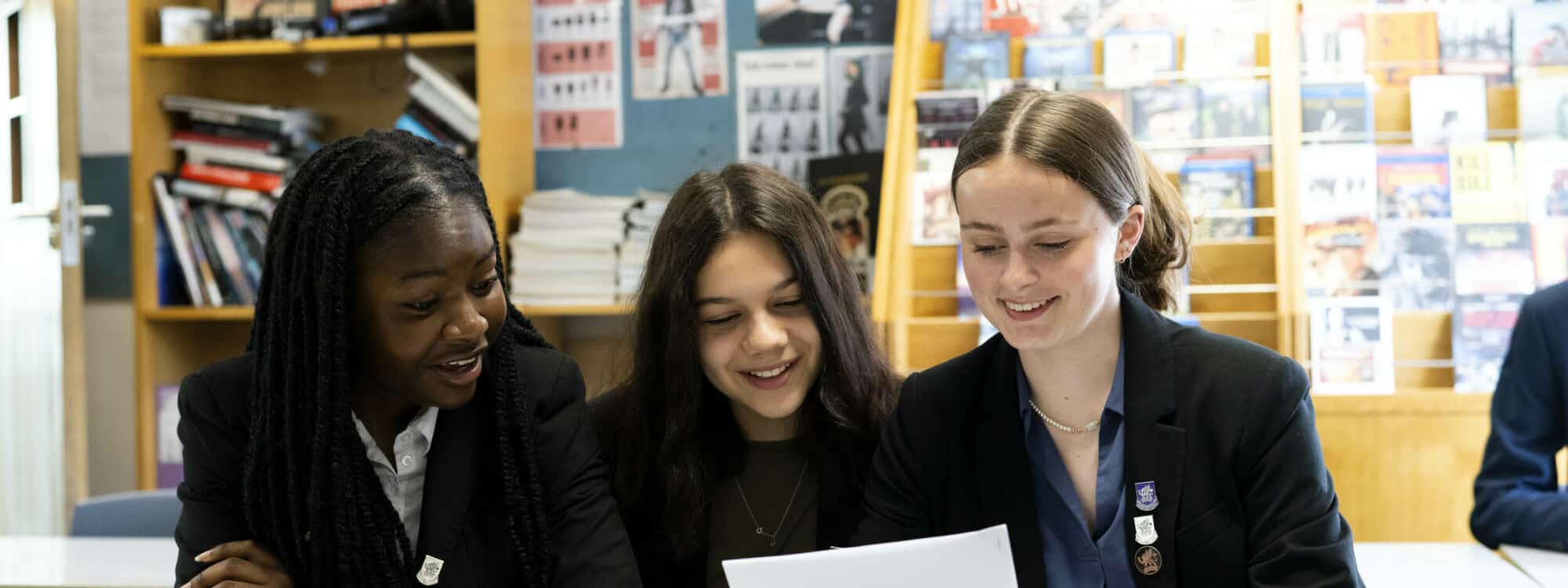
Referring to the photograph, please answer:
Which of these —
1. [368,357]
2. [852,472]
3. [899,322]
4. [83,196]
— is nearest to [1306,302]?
[899,322]

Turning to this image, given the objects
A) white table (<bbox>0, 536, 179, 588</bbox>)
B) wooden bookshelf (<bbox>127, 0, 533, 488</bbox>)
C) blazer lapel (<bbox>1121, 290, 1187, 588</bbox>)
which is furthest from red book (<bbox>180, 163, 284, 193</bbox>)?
blazer lapel (<bbox>1121, 290, 1187, 588</bbox>)

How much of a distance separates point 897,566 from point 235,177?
293 centimetres

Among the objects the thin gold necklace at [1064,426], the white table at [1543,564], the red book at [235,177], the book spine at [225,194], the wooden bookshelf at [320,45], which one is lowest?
the white table at [1543,564]

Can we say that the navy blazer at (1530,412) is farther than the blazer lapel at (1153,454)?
Yes

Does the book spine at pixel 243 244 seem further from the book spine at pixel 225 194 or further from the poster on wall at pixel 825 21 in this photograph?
the poster on wall at pixel 825 21

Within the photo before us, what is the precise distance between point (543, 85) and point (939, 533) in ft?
8.33

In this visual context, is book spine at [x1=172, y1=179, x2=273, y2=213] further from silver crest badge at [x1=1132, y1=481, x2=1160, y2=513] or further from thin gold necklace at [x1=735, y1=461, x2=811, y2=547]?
silver crest badge at [x1=1132, y1=481, x2=1160, y2=513]

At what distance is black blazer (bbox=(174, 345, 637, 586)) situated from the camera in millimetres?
1623

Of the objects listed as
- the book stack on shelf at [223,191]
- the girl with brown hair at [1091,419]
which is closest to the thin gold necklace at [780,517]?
the girl with brown hair at [1091,419]

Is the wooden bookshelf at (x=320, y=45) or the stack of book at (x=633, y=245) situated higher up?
the wooden bookshelf at (x=320, y=45)

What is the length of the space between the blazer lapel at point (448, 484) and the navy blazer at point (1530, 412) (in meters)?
1.60

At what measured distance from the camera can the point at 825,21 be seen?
3.65 metres

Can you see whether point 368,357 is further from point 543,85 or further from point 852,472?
point 543,85

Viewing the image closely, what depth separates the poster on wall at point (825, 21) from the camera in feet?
11.9
